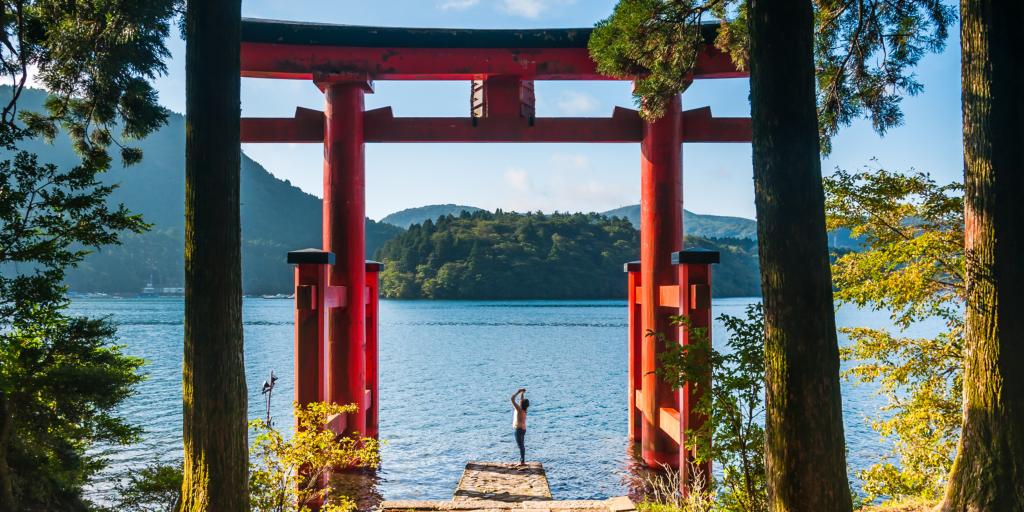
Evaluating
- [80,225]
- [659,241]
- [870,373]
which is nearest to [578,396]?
[659,241]

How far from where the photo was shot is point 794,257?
3555 mm

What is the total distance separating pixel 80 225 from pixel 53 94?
108 centimetres

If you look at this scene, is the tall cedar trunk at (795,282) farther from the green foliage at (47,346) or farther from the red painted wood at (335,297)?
the red painted wood at (335,297)

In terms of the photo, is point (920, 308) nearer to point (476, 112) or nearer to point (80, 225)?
point (476, 112)

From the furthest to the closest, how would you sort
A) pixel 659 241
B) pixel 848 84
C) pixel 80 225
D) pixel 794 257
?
1. pixel 659 241
2. pixel 848 84
3. pixel 80 225
4. pixel 794 257

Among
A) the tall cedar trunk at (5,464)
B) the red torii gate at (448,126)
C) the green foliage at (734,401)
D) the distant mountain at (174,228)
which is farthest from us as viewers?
the distant mountain at (174,228)

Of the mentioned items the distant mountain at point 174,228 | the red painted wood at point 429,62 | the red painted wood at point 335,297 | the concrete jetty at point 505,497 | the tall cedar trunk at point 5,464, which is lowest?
the concrete jetty at point 505,497

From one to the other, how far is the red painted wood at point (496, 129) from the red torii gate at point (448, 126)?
0.04ft

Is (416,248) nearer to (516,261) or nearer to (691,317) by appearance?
(516,261)

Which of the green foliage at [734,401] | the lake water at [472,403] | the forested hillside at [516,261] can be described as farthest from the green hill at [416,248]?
the green foliage at [734,401]

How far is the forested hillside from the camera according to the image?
79.1 m

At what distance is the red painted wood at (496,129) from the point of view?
866 cm

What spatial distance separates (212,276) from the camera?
3842 millimetres

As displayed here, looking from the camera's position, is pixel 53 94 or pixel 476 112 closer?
pixel 53 94
